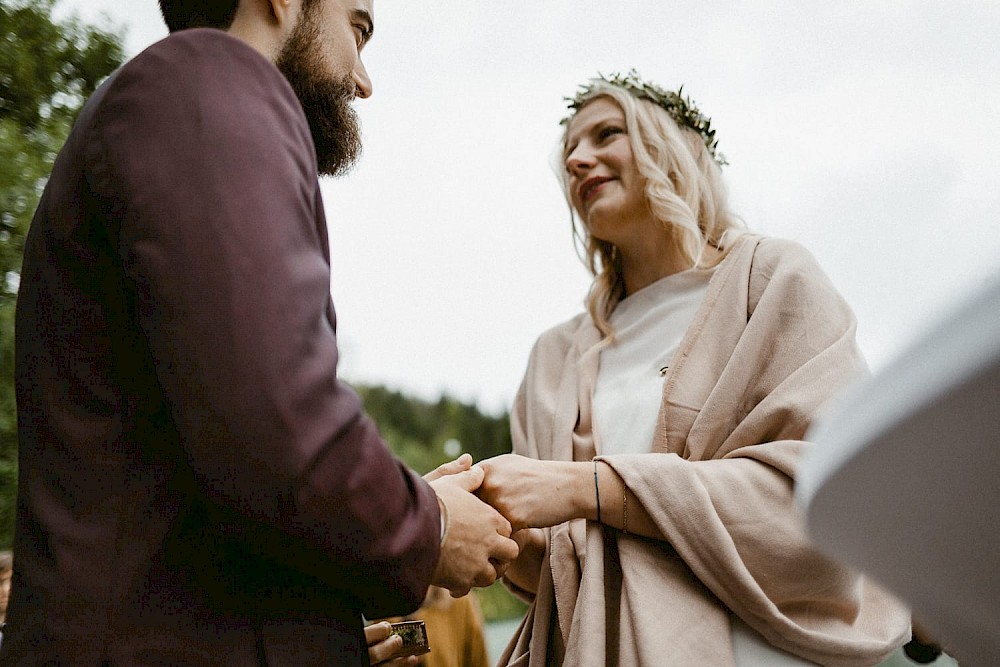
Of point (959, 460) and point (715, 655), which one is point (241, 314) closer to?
point (959, 460)

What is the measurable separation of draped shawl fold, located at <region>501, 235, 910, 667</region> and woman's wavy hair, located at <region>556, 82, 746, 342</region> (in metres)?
0.29

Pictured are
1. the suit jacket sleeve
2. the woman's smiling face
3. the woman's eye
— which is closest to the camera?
the suit jacket sleeve

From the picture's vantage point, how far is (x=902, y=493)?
1.64ft

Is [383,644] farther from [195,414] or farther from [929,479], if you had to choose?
[929,479]

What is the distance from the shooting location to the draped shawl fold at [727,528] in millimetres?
1599

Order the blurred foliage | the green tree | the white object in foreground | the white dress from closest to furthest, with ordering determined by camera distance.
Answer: the white object in foreground → the white dress → the green tree → the blurred foliage

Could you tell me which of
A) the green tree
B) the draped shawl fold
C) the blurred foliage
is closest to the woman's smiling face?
the draped shawl fold

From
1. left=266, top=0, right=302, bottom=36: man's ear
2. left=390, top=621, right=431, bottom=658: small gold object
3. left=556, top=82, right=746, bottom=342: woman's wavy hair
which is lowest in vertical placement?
left=390, top=621, right=431, bottom=658: small gold object

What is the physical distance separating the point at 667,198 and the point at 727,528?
98 cm

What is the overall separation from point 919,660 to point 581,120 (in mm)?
1623

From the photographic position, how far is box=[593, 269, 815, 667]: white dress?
1.98 meters

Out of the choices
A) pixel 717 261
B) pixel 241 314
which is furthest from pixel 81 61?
pixel 241 314

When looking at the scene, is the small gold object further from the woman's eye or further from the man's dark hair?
the woman's eye

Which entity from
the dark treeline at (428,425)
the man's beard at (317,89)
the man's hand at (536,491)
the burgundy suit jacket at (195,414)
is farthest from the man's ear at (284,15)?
the dark treeline at (428,425)
